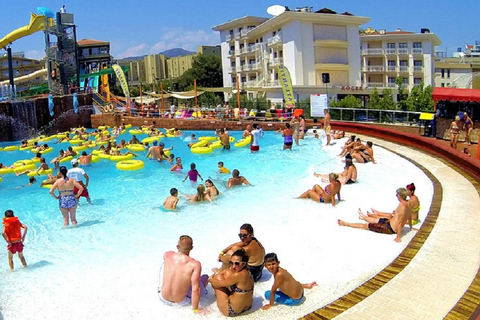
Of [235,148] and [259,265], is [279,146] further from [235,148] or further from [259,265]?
[259,265]

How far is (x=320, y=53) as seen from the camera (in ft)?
118

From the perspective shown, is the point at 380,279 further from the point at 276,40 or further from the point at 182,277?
the point at 276,40

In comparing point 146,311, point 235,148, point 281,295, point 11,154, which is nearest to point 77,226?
point 146,311

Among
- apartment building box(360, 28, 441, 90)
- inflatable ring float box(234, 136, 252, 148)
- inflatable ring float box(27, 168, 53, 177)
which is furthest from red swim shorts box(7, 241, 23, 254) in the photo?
apartment building box(360, 28, 441, 90)

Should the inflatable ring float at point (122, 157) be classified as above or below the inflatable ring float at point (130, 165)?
above

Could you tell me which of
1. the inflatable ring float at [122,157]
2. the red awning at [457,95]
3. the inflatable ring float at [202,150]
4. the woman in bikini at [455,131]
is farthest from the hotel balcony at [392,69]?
the inflatable ring float at [122,157]

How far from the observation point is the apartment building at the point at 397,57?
4225 cm

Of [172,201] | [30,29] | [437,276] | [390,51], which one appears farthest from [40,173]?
[390,51]

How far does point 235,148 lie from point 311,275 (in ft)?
40.7

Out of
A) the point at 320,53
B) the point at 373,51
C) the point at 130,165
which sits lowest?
the point at 130,165

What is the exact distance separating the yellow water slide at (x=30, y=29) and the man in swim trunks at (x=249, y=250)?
3339cm

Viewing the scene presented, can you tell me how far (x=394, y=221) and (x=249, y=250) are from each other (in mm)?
2717

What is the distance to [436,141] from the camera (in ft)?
44.1

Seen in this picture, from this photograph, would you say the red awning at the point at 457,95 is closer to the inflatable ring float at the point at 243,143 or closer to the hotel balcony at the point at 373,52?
the inflatable ring float at the point at 243,143
